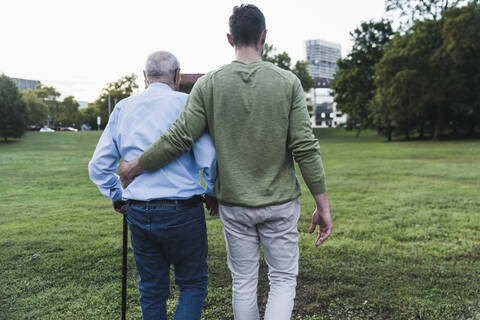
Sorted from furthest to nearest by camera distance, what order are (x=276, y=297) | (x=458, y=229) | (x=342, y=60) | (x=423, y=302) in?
1. (x=342, y=60)
2. (x=458, y=229)
3. (x=423, y=302)
4. (x=276, y=297)

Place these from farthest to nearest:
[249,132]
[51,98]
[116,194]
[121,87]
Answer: [51,98] < [121,87] < [116,194] < [249,132]

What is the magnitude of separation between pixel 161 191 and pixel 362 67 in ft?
146

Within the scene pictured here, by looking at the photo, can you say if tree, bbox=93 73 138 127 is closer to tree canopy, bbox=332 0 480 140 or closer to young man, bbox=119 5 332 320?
tree canopy, bbox=332 0 480 140

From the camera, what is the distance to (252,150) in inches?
83.7

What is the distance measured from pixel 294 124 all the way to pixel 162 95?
30.5 inches

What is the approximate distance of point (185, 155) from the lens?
2.32 m

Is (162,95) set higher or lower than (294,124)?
higher

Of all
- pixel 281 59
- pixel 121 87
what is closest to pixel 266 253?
pixel 281 59

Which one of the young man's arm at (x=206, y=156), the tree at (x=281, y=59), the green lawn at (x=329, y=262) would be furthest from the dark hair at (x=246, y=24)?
the tree at (x=281, y=59)

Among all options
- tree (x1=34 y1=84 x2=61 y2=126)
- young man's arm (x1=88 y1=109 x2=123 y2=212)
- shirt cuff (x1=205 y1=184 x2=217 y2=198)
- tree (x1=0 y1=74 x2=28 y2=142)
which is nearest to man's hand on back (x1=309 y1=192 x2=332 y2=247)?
shirt cuff (x1=205 y1=184 x2=217 y2=198)

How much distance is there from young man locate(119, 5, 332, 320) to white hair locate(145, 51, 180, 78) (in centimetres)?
31

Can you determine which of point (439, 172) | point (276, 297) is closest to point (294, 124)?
point (276, 297)

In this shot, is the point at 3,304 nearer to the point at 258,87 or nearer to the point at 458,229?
the point at 258,87

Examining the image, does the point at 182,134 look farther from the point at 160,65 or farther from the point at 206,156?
the point at 160,65
